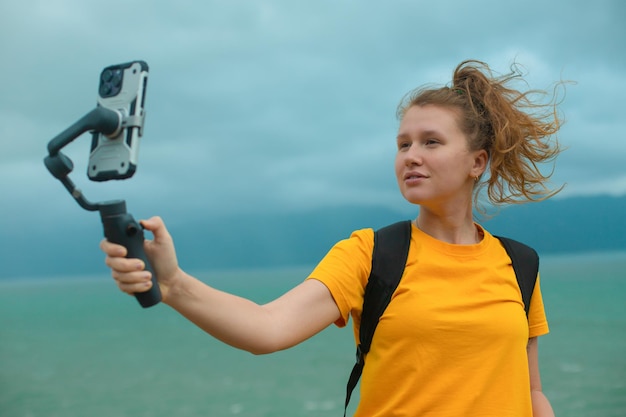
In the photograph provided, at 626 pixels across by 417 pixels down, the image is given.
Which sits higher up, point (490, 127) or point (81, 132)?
point (490, 127)

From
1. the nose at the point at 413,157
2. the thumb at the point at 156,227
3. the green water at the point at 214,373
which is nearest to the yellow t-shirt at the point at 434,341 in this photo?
the nose at the point at 413,157

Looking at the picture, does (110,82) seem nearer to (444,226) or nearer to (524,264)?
(444,226)

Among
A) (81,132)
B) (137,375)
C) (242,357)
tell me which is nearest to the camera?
(81,132)

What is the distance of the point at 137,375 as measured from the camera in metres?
45.4

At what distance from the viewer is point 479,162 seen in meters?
3.17

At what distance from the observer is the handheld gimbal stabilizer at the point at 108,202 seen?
187 cm

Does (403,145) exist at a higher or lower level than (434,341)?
higher

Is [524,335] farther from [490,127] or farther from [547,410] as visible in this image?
[490,127]

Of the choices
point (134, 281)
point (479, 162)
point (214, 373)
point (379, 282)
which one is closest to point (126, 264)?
point (134, 281)

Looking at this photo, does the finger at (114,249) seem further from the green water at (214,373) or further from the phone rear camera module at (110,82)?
the green water at (214,373)

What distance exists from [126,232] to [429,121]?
149 centimetres

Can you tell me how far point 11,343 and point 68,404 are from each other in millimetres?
41404

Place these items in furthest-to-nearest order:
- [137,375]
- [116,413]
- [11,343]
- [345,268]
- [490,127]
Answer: [11,343]
[137,375]
[116,413]
[490,127]
[345,268]

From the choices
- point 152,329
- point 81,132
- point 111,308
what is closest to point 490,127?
point 81,132
